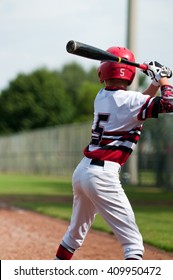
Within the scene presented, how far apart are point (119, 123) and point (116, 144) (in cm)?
18

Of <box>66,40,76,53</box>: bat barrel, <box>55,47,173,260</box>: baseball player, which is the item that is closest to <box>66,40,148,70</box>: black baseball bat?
<box>66,40,76,53</box>: bat barrel

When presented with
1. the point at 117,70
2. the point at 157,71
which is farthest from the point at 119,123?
the point at 157,71

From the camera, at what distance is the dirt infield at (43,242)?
8867 millimetres

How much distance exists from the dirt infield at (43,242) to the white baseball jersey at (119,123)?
2.96 metres

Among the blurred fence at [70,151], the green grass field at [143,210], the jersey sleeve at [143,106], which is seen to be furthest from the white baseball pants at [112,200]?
the blurred fence at [70,151]

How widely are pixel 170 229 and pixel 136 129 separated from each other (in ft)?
21.6

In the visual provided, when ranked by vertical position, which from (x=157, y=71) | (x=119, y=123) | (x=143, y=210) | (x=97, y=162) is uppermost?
(x=157, y=71)

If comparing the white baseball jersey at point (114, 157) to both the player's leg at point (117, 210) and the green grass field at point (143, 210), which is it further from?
the green grass field at point (143, 210)

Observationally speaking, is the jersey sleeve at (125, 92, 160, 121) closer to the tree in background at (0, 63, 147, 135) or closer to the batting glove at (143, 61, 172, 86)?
the batting glove at (143, 61, 172, 86)

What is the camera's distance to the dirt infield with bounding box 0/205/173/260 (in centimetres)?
887

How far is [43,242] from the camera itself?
33.8 feet

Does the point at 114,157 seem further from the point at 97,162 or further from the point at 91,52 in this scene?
the point at 91,52

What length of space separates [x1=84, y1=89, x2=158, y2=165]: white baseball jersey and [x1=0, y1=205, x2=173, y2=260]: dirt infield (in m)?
2.96
